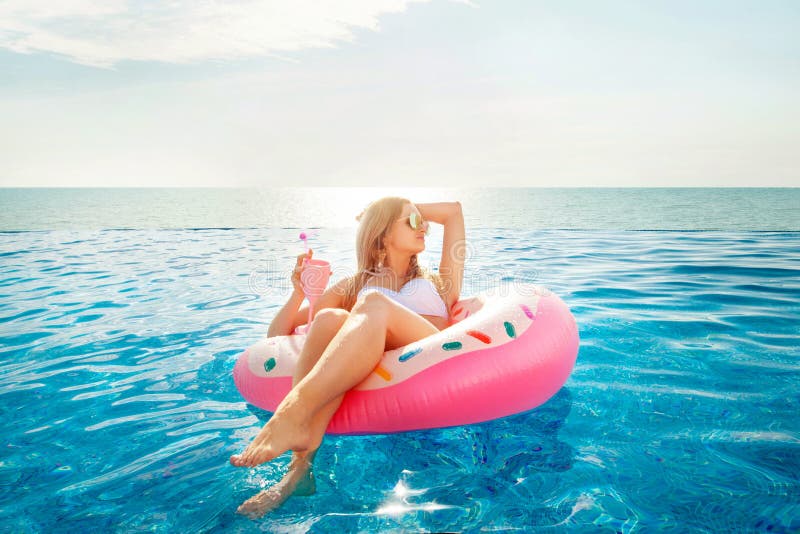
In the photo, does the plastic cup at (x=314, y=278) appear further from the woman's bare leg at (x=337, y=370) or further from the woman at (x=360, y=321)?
the woman's bare leg at (x=337, y=370)

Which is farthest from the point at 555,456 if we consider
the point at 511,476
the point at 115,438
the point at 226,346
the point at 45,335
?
the point at 45,335

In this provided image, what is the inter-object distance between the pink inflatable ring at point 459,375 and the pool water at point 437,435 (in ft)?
0.38

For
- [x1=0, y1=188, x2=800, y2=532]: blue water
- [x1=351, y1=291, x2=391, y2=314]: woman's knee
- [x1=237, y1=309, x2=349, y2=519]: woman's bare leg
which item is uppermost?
[x1=351, y1=291, x2=391, y2=314]: woman's knee

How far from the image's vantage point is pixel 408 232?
9.33 ft

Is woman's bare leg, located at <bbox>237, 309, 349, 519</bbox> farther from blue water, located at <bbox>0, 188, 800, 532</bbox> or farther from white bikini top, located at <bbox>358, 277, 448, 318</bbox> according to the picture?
white bikini top, located at <bbox>358, 277, 448, 318</bbox>

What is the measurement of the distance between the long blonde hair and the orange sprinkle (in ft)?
2.13

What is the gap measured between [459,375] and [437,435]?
0.30m

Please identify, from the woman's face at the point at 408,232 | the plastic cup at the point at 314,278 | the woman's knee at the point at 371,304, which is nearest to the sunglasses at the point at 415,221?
the woman's face at the point at 408,232

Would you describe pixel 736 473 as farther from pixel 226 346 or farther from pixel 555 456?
pixel 226 346

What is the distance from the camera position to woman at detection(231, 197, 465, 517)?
186cm

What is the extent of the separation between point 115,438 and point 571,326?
2.20 m

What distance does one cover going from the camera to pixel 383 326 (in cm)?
222

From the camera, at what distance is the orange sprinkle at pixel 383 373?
2260 mm

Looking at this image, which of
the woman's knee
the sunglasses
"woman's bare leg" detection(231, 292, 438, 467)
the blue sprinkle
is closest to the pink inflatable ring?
the blue sprinkle
